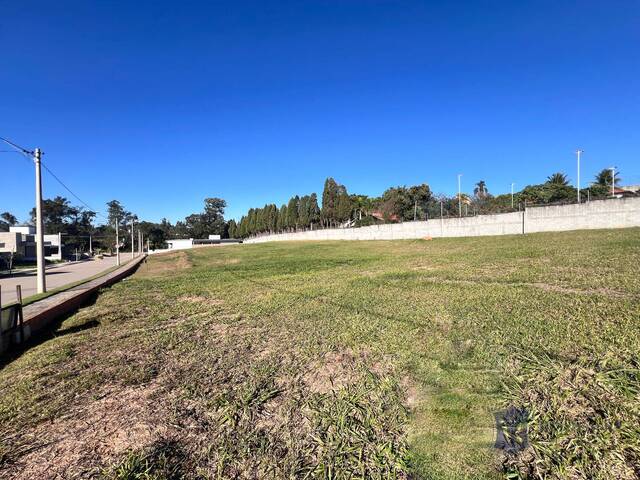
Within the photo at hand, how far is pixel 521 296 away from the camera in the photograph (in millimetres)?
5078

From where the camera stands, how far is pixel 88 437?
239 centimetres

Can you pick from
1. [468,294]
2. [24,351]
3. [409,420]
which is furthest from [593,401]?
[24,351]

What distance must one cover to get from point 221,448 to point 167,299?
700 cm

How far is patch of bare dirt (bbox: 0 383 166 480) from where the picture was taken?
2109mm

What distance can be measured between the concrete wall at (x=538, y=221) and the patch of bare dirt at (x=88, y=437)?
22.9m

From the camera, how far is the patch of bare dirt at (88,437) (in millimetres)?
2109

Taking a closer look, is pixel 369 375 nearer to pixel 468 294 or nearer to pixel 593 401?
pixel 593 401

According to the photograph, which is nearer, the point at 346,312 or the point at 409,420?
the point at 409,420

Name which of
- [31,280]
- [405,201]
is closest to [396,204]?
[405,201]

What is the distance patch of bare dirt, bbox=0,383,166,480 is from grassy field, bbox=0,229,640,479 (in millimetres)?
13

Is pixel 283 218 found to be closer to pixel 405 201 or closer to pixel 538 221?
pixel 405 201

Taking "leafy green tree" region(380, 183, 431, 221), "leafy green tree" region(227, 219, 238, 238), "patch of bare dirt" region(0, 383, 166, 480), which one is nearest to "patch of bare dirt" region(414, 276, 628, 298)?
"patch of bare dirt" region(0, 383, 166, 480)

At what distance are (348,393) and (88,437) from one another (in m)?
1.93

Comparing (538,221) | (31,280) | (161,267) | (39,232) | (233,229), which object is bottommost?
(31,280)
